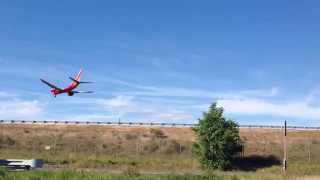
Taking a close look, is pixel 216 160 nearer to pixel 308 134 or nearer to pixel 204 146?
pixel 204 146

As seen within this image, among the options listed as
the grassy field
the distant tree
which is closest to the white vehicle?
the grassy field

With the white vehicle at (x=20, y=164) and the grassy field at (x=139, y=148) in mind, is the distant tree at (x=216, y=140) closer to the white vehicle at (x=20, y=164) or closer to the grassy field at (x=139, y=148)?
the grassy field at (x=139, y=148)

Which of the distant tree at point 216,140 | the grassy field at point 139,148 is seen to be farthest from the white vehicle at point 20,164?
the distant tree at point 216,140

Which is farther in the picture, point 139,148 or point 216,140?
point 139,148

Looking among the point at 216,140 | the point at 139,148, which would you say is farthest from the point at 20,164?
the point at 139,148

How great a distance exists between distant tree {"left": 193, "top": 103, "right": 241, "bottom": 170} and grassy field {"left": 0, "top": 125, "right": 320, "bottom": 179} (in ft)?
4.22

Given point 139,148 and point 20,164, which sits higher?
point 139,148

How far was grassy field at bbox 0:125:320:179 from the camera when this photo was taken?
62.0 meters

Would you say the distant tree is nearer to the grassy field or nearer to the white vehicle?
the grassy field

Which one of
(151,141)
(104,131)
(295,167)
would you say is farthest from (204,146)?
(104,131)

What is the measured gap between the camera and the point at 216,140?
65062mm

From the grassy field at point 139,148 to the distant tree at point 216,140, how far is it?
50.7 inches

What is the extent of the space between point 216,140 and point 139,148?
22.8 metres

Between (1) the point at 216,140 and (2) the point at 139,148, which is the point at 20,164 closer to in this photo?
(1) the point at 216,140
